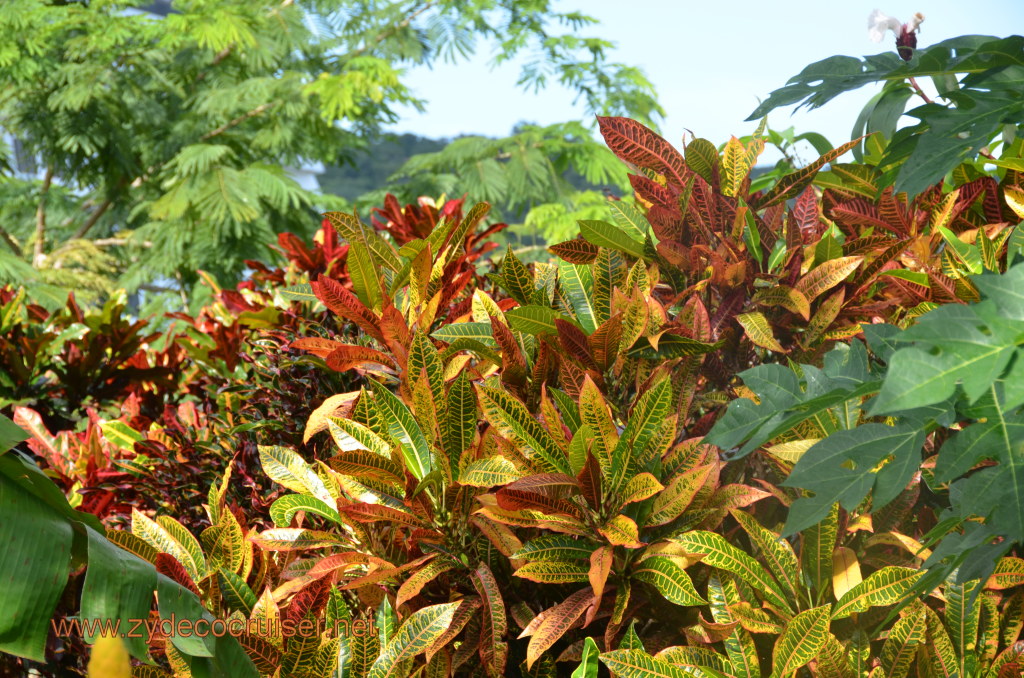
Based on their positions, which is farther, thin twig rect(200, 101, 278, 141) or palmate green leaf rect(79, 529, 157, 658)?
thin twig rect(200, 101, 278, 141)

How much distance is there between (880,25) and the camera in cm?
139

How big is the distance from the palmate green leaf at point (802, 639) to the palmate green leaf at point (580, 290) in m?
0.47

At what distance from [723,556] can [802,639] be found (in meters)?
0.12

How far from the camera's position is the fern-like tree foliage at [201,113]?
371 inches

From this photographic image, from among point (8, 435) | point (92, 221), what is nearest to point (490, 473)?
point (8, 435)

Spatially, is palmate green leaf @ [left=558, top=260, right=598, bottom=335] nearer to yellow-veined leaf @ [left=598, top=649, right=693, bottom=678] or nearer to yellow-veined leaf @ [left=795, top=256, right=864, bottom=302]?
yellow-veined leaf @ [left=795, top=256, right=864, bottom=302]

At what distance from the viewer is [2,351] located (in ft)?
7.28

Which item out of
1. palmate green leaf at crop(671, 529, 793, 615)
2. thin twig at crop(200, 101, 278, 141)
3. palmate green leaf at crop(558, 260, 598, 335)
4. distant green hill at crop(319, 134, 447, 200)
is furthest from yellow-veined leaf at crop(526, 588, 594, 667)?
distant green hill at crop(319, 134, 447, 200)

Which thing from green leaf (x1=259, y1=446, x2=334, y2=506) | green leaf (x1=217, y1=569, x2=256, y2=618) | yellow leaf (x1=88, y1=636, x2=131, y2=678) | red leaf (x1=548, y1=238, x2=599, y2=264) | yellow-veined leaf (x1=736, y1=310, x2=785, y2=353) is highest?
red leaf (x1=548, y1=238, x2=599, y2=264)

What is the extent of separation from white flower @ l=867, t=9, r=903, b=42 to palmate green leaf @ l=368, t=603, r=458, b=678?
123 centimetres

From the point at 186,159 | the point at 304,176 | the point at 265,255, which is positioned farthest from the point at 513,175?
the point at 304,176

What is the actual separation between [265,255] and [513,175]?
3244 mm

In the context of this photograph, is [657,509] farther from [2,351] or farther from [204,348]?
[2,351]

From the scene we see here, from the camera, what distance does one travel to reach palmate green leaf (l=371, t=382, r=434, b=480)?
99 cm
